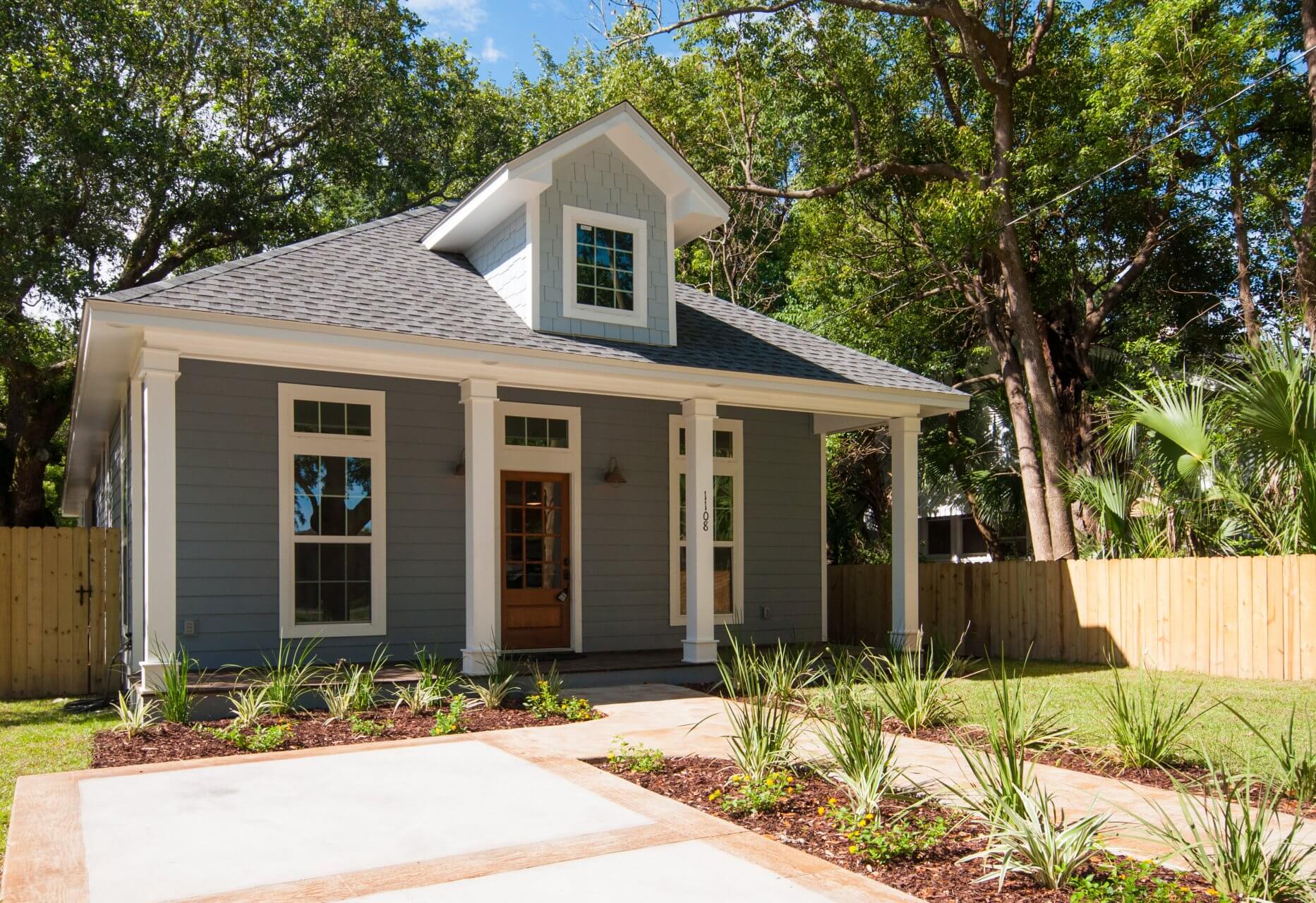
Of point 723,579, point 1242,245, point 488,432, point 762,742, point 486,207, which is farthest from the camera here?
point 1242,245

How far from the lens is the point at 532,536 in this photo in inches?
445

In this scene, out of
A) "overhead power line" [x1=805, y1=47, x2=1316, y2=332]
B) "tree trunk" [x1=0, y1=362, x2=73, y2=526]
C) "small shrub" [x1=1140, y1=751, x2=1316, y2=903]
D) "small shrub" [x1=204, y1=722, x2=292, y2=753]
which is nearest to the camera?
"small shrub" [x1=1140, y1=751, x2=1316, y2=903]

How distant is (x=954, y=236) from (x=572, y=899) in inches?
514

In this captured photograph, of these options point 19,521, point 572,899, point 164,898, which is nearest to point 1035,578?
point 572,899

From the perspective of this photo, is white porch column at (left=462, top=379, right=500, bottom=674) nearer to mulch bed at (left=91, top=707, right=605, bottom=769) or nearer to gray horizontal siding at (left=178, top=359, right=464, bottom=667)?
mulch bed at (left=91, top=707, right=605, bottom=769)

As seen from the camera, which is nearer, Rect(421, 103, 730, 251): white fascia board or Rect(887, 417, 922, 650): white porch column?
Rect(421, 103, 730, 251): white fascia board

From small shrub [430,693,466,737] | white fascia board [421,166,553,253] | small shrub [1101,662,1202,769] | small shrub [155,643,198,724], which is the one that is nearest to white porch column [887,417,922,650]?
white fascia board [421,166,553,253]

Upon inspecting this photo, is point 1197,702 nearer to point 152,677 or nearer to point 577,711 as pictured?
point 577,711

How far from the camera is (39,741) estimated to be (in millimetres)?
7395

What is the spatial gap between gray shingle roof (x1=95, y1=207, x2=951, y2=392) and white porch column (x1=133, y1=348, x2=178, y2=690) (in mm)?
571

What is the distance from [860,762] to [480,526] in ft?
16.3

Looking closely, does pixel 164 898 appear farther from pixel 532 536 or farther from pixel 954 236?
pixel 954 236

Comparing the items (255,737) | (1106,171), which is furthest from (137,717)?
(1106,171)

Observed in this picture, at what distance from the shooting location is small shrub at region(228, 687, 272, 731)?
293 inches
